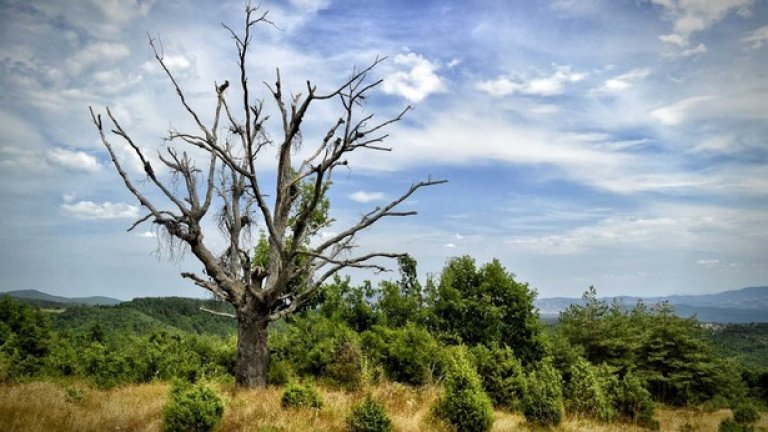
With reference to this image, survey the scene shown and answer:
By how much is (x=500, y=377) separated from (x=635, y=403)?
227 inches

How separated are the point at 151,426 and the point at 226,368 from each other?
806 centimetres

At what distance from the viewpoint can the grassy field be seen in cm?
918

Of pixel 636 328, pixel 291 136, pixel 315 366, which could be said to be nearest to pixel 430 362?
pixel 315 366

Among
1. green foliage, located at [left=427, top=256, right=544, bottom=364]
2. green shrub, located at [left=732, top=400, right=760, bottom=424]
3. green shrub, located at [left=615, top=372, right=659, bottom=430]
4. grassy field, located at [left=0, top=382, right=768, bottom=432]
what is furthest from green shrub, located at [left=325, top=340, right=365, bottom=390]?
green shrub, located at [left=732, top=400, right=760, bottom=424]

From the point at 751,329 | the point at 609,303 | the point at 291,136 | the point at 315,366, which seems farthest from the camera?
the point at 751,329

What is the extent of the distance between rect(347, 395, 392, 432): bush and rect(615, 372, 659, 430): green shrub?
12.1m

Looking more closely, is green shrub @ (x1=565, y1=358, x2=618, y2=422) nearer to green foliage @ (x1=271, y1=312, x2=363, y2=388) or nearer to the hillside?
green foliage @ (x1=271, y1=312, x2=363, y2=388)

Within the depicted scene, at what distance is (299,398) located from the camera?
10.6 metres

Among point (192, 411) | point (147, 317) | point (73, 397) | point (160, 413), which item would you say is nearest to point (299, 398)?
point (192, 411)

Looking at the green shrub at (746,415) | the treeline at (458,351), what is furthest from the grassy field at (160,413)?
the green shrub at (746,415)

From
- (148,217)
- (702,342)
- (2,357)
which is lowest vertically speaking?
(702,342)

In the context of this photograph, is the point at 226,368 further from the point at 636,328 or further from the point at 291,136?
the point at 636,328

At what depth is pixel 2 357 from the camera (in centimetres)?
1577

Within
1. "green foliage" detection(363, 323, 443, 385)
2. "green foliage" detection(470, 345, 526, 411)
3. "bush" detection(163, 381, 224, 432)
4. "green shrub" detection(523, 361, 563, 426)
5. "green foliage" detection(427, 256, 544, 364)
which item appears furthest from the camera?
"green foliage" detection(427, 256, 544, 364)
